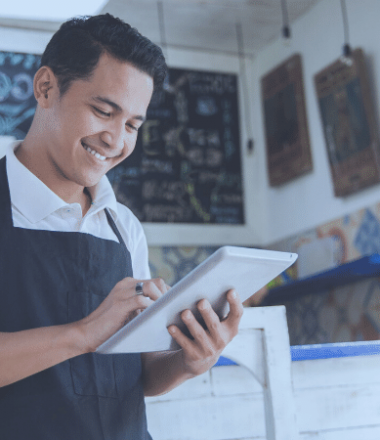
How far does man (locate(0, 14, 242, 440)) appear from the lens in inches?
39.2

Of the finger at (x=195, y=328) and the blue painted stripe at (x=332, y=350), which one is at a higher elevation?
the finger at (x=195, y=328)

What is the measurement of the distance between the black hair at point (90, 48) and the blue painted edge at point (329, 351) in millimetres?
777

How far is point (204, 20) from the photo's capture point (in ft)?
12.9

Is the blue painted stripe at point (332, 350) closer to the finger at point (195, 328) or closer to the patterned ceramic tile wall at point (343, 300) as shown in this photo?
the finger at point (195, 328)

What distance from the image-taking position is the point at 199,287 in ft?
3.03

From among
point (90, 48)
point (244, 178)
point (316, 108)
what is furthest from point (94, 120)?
point (244, 178)

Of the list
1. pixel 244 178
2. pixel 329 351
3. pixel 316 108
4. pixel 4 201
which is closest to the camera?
pixel 4 201

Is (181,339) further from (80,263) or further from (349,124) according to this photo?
(349,124)

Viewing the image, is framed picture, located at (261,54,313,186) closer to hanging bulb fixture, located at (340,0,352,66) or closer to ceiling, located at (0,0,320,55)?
ceiling, located at (0,0,320,55)

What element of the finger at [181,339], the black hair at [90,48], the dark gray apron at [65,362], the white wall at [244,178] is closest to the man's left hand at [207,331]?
the finger at [181,339]

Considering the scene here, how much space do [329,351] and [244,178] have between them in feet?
9.40

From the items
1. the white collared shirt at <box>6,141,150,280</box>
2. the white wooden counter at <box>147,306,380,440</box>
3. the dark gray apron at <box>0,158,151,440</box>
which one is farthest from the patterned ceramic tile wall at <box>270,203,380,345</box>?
the dark gray apron at <box>0,158,151,440</box>

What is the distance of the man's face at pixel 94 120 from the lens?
1232 mm

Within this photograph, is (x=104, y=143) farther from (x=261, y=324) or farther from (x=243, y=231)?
(x=243, y=231)
